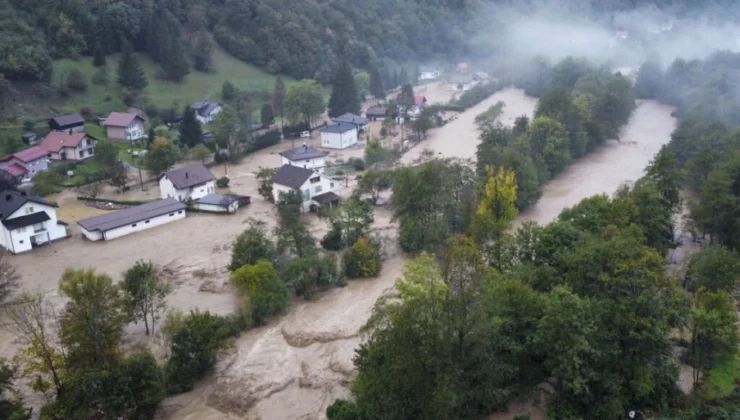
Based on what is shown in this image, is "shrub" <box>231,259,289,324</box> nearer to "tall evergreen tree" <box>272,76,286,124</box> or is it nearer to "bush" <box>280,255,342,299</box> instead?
"bush" <box>280,255,342,299</box>

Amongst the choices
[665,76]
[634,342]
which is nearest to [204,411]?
[634,342]

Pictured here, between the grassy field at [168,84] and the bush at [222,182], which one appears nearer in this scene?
the bush at [222,182]

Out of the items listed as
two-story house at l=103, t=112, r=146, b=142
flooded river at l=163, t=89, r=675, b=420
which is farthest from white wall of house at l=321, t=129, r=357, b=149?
flooded river at l=163, t=89, r=675, b=420

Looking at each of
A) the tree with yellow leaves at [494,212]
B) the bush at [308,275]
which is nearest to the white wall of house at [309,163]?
the bush at [308,275]

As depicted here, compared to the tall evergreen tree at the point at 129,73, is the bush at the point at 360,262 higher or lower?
lower

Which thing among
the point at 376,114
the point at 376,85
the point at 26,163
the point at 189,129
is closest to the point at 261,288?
the point at 26,163

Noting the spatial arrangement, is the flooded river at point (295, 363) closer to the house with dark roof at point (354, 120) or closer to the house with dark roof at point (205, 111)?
the house with dark roof at point (354, 120)

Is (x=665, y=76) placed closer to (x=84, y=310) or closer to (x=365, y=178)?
(x=365, y=178)
